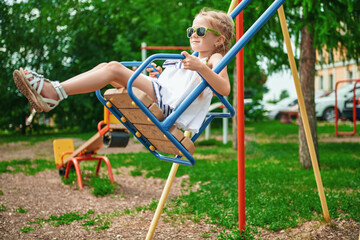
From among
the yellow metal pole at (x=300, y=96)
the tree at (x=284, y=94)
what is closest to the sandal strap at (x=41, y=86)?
the yellow metal pole at (x=300, y=96)

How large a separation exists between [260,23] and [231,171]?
4295 mm

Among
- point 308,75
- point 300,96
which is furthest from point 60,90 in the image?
point 308,75

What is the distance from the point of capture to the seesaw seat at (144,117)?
2281 millimetres

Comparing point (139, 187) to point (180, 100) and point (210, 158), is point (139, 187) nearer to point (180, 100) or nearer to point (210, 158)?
point (210, 158)

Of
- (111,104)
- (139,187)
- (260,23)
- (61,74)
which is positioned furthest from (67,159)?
(61,74)

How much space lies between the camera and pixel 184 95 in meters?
Answer: 2.53

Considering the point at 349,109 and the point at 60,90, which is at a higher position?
the point at 60,90

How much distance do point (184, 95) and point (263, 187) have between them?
318 cm

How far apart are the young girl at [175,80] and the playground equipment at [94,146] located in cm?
269

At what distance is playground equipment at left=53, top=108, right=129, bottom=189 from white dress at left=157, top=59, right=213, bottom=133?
2968 mm

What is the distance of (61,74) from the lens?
45.9 feet

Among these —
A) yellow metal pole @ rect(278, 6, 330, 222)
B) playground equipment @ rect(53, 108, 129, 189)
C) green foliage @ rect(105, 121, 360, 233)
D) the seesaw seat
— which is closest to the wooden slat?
the seesaw seat

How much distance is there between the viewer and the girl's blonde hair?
8.79 feet

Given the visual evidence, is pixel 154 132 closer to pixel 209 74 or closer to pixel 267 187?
pixel 209 74
